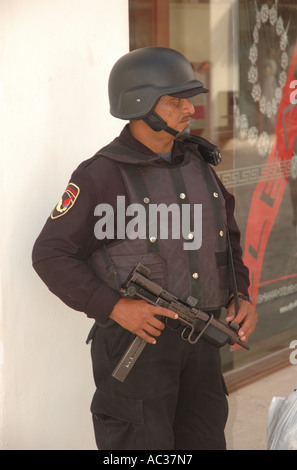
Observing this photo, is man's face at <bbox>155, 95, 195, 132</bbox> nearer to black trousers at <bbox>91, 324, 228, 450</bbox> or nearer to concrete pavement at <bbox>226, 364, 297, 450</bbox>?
black trousers at <bbox>91, 324, 228, 450</bbox>

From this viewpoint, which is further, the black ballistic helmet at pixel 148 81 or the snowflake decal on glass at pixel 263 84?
the snowflake decal on glass at pixel 263 84

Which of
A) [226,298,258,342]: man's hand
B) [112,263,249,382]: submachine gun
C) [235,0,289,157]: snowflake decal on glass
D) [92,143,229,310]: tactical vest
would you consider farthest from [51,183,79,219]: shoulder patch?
[235,0,289,157]: snowflake decal on glass

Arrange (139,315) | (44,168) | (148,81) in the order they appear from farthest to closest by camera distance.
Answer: (44,168) → (148,81) → (139,315)

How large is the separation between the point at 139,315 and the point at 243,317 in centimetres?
45

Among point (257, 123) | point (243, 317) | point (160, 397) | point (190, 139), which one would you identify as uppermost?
point (190, 139)

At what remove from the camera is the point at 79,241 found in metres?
2.60

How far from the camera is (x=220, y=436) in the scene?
279 cm

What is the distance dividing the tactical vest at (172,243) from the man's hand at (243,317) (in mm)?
65

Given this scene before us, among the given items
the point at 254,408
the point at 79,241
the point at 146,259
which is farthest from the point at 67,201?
the point at 254,408

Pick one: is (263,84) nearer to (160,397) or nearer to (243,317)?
(243,317)

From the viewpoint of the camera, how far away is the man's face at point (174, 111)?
8.86 feet

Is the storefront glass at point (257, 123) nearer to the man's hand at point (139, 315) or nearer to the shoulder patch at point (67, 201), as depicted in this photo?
the shoulder patch at point (67, 201)

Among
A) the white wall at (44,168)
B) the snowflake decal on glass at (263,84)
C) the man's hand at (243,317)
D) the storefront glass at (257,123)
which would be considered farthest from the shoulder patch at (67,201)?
the snowflake decal on glass at (263,84)
